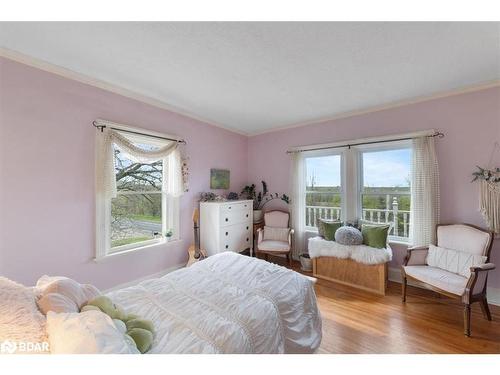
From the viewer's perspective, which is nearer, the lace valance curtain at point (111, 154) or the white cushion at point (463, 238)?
the white cushion at point (463, 238)

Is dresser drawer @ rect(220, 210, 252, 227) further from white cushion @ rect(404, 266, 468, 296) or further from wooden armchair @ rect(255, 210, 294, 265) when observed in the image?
white cushion @ rect(404, 266, 468, 296)

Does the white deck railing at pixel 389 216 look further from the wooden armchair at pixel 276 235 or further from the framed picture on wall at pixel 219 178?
the framed picture on wall at pixel 219 178

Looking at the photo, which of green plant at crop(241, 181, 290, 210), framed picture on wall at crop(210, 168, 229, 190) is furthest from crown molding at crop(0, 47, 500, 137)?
green plant at crop(241, 181, 290, 210)

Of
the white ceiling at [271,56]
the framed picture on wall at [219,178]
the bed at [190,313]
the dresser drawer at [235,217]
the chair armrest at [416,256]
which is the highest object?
the white ceiling at [271,56]

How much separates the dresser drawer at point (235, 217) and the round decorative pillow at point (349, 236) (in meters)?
1.51

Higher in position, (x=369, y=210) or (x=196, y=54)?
(x=196, y=54)

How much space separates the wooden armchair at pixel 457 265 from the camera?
6.00ft

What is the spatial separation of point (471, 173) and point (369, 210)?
1176 millimetres

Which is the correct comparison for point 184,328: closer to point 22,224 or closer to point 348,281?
point 22,224

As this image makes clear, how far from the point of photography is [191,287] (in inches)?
57.0

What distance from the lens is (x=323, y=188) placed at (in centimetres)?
354

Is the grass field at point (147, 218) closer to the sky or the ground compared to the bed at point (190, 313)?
closer to the sky

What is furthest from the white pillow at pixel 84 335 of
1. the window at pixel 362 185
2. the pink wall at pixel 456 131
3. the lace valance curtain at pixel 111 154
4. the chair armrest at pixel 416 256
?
the pink wall at pixel 456 131
